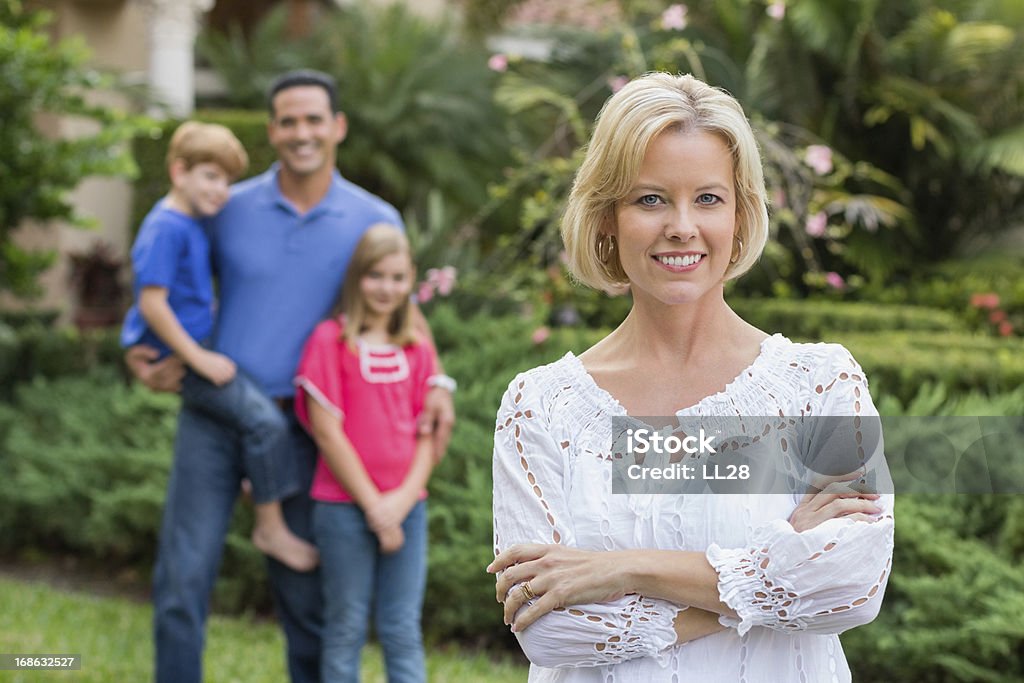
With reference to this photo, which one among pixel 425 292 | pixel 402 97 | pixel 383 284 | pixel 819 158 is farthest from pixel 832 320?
pixel 402 97

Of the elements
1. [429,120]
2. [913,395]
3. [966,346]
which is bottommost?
[913,395]

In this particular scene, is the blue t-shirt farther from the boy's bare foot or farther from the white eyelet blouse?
the white eyelet blouse

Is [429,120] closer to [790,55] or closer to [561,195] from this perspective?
[790,55]

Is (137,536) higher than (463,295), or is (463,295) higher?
(463,295)

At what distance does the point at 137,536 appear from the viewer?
656 cm

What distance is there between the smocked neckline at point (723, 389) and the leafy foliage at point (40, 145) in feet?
16.6

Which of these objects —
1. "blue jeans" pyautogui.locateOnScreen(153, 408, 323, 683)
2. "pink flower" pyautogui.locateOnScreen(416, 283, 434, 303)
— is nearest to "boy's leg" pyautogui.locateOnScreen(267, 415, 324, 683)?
"blue jeans" pyautogui.locateOnScreen(153, 408, 323, 683)

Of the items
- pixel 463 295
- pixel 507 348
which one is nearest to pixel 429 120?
pixel 463 295

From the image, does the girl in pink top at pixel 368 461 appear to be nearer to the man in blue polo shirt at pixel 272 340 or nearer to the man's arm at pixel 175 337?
the man in blue polo shirt at pixel 272 340

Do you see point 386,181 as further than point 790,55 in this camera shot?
Yes

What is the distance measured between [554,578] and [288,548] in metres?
2.23

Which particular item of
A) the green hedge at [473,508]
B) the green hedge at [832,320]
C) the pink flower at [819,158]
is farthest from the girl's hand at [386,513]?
the green hedge at [832,320]

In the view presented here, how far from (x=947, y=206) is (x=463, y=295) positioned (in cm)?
595

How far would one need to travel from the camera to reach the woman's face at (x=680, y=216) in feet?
6.00
